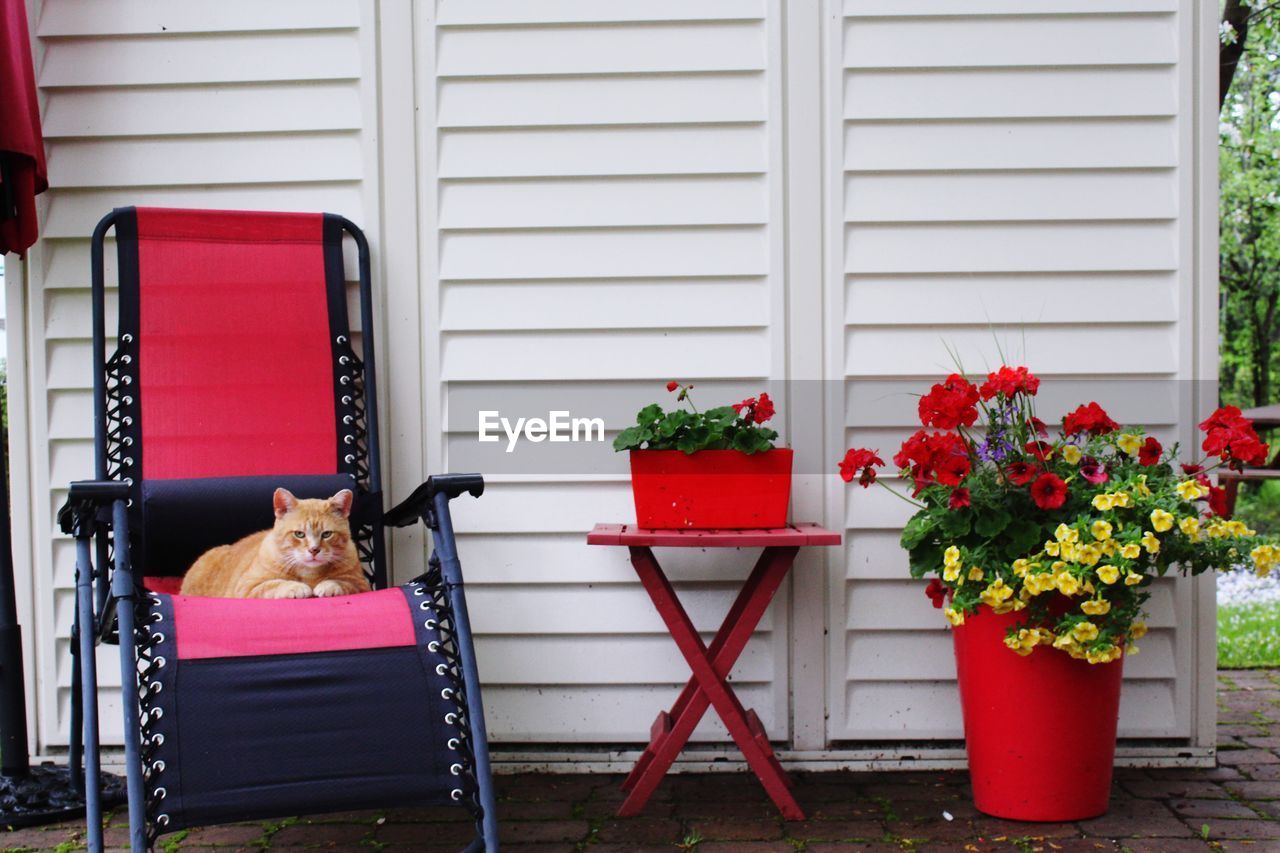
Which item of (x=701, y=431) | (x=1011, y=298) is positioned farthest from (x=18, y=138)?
(x=1011, y=298)

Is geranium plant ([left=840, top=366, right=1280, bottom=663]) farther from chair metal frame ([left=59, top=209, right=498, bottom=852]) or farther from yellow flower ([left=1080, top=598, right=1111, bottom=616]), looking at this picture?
chair metal frame ([left=59, top=209, right=498, bottom=852])

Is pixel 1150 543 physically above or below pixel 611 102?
below

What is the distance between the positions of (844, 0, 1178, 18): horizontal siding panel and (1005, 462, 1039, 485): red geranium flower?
4.05 feet

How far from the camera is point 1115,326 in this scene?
112 inches

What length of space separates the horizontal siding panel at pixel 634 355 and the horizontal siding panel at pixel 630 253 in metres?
0.16

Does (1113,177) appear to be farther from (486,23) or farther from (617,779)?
(617,779)

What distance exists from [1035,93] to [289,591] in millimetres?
2196

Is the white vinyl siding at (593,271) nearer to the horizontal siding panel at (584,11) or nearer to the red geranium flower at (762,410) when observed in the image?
the horizontal siding panel at (584,11)

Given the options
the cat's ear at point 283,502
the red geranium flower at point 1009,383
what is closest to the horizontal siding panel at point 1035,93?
the red geranium flower at point 1009,383

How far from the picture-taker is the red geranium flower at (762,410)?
257cm

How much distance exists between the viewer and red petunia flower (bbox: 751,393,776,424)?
2568 millimetres

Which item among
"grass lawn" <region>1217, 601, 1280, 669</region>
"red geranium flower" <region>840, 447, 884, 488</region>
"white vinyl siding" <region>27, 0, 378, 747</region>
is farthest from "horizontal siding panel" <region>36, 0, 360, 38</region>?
"grass lawn" <region>1217, 601, 1280, 669</region>

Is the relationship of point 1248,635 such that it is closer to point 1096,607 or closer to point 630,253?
point 1096,607

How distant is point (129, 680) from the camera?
195 cm
